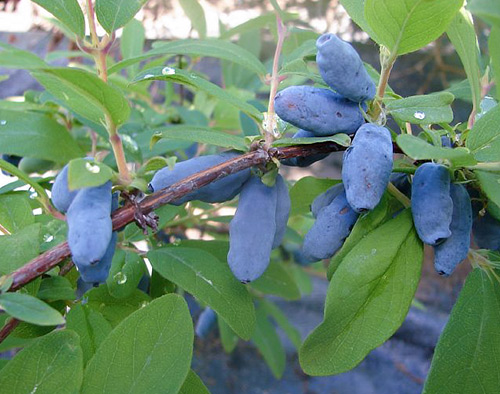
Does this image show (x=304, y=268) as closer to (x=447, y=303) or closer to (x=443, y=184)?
(x=447, y=303)

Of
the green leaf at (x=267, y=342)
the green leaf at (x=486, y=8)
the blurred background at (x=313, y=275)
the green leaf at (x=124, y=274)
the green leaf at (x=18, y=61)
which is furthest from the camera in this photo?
the blurred background at (x=313, y=275)

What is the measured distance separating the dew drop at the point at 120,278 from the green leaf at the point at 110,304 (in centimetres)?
2

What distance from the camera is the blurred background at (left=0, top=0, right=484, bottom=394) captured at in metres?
2.11

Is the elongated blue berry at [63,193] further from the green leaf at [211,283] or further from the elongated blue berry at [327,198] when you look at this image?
the elongated blue berry at [327,198]

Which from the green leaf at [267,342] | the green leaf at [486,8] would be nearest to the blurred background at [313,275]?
the green leaf at [267,342]

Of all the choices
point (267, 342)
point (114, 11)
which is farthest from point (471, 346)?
point (267, 342)

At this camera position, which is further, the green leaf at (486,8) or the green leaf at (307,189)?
the green leaf at (307,189)

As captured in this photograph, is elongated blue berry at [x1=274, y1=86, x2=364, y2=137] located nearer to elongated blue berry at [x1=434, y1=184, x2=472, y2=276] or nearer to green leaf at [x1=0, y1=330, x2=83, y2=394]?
elongated blue berry at [x1=434, y1=184, x2=472, y2=276]

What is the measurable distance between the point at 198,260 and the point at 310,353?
173mm

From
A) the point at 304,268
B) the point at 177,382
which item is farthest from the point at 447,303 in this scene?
the point at 177,382

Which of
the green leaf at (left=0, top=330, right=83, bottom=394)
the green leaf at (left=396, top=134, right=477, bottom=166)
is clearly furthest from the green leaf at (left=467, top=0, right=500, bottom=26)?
the green leaf at (left=0, top=330, right=83, bottom=394)

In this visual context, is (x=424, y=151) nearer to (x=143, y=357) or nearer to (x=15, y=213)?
(x=143, y=357)

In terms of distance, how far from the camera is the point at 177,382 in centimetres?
53

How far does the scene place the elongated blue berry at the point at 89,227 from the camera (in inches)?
18.7
